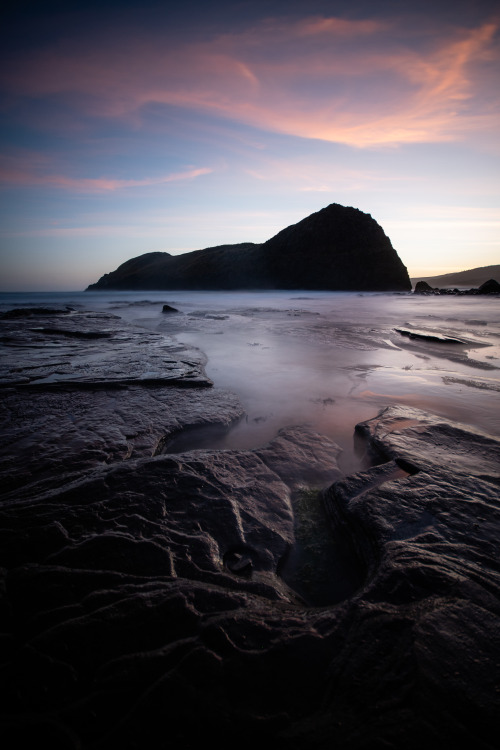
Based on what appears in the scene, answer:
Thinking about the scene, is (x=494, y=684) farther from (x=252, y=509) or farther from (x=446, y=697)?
(x=252, y=509)

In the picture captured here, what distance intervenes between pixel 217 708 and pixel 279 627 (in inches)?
13.6

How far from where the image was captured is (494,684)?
98 centimetres

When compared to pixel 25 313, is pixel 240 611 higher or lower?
lower

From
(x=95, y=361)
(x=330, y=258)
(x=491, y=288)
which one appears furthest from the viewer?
(x=330, y=258)

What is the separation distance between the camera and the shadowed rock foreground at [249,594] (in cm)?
93

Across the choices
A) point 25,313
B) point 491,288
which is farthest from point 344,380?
point 491,288

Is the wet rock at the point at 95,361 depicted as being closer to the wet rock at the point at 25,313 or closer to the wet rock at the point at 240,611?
the wet rock at the point at 240,611

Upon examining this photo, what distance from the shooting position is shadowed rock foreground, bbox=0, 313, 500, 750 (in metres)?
0.93

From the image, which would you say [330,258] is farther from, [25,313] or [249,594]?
[249,594]

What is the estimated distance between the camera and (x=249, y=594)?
4.55ft

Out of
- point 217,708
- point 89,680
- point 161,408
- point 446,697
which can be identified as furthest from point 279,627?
point 161,408

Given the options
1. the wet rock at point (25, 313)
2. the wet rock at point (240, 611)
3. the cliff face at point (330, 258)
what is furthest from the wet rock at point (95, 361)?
the cliff face at point (330, 258)

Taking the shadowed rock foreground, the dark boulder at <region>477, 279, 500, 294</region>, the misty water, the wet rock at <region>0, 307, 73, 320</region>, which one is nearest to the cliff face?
the dark boulder at <region>477, 279, 500, 294</region>

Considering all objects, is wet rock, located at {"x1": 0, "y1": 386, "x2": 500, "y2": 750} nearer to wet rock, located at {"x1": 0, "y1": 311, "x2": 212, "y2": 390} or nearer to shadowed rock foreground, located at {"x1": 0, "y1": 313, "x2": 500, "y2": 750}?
shadowed rock foreground, located at {"x1": 0, "y1": 313, "x2": 500, "y2": 750}
